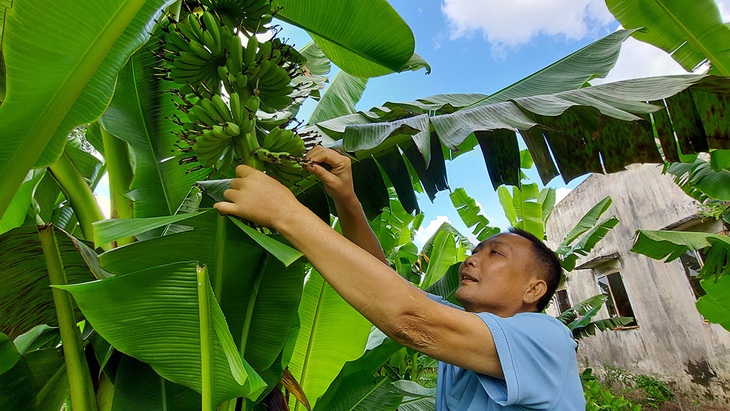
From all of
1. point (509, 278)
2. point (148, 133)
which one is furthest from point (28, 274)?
point (509, 278)

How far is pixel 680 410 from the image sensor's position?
5605mm

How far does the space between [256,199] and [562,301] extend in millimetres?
9136

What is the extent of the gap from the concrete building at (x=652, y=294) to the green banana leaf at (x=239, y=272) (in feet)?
19.1

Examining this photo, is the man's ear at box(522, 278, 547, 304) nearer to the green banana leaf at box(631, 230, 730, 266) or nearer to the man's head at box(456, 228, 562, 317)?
the man's head at box(456, 228, 562, 317)

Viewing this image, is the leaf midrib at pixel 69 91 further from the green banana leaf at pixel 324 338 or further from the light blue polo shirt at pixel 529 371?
the green banana leaf at pixel 324 338

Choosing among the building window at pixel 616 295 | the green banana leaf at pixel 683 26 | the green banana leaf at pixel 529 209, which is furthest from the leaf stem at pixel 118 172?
the building window at pixel 616 295

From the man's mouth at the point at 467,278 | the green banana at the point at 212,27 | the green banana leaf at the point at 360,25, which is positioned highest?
the green banana leaf at the point at 360,25

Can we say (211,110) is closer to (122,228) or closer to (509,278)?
(122,228)

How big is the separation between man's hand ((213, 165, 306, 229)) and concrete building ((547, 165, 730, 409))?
5964mm

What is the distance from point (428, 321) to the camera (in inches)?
36.0

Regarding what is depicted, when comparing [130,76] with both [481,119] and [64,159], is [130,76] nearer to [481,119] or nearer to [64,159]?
[64,159]

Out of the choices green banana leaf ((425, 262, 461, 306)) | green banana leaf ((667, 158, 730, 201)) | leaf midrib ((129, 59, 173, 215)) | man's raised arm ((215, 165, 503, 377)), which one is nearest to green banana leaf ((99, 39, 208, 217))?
leaf midrib ((129, 59, 173, 215))

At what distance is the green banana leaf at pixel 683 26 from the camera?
78.5 inches

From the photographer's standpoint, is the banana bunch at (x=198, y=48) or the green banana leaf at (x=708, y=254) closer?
the banana bunch at (x=198, y=48)
